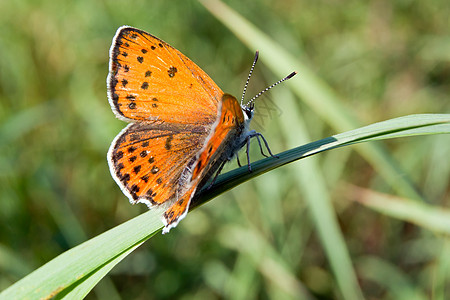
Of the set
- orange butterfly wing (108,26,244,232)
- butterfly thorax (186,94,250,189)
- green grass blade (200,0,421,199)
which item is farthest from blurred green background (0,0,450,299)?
orange butterfly wing (108,26,244,232)

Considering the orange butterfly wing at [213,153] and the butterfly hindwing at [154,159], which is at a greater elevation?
the butterfly hindwing at [154,159]

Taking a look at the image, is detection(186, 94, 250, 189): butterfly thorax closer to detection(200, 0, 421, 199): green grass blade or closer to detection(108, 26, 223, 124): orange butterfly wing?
detection(108, 26, 223, 124): orange butterfly wing

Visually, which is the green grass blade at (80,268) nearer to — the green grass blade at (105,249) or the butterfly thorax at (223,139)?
the green grass blade at (105,249)

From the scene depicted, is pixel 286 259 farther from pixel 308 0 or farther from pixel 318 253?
pixel 308 0

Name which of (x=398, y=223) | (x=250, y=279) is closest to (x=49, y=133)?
(x=250, y=279)

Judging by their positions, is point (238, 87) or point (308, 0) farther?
point (308, 0)

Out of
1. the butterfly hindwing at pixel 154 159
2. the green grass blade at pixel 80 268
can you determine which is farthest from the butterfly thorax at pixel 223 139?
the green grass blade at pixel 80 268

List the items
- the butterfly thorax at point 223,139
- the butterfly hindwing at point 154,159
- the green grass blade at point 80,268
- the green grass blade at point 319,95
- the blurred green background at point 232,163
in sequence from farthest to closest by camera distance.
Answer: the blurred green background at point 232,163
the green grass blade at point 319,95
the butterfly hindwing at point 154,159
the butterfly thorax at point 223,139
the green grass blade at point 80,268

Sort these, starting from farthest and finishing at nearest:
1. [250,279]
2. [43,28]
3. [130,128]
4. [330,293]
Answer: [43,28] < [330,293] < [250,279] < [130,128]
